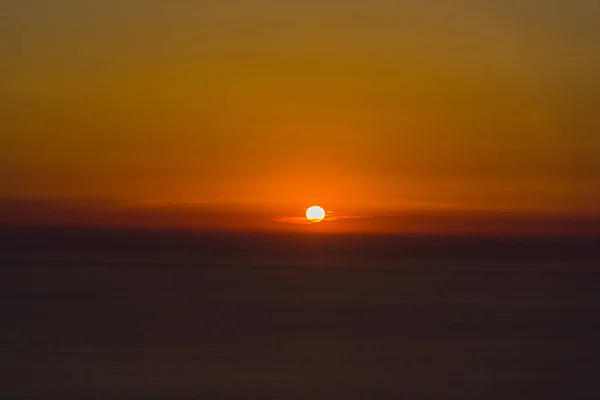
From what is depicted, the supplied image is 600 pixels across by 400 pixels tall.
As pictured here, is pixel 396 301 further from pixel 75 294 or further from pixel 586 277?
pixel 586 277

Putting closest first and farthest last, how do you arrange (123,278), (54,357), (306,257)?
1. (54,357)
2. (123,278)
3. (306,257)

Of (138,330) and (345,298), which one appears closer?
(138,330)

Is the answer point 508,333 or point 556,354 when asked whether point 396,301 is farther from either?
point 556,354

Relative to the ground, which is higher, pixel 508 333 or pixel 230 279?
pixel 230 279

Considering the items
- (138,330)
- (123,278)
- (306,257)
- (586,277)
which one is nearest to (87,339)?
(138,330)

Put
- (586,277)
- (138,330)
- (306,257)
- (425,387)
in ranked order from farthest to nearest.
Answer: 1. (306,257)
2. (586,277)
3. (138,330)
4. (425,387)

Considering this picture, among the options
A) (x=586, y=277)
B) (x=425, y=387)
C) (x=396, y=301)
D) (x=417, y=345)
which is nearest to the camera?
(x=425, y=387)

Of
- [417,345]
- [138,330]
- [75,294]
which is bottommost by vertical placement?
[417,345]

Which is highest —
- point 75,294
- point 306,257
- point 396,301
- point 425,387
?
point 306,257

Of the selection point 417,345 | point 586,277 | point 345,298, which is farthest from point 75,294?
point 586,277
